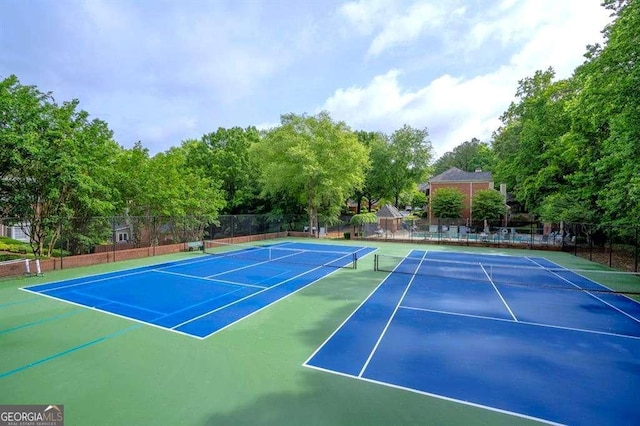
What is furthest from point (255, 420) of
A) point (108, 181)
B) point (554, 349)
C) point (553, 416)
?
point (108, 181)

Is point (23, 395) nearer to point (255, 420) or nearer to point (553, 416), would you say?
point (255, 420)

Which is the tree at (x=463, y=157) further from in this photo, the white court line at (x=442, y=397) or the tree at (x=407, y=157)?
the white court line at (x=442, y=397)

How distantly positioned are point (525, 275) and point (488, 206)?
21.6m

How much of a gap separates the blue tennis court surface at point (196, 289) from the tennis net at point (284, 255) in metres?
0.11

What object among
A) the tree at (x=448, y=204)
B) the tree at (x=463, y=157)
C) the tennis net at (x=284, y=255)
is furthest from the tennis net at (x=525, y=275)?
the tree at (x=463, y=157)

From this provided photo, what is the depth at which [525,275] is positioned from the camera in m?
15.4

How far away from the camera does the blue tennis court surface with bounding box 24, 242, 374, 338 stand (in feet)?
29.7

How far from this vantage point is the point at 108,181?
725 inches

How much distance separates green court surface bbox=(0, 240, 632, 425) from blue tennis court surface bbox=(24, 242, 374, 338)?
2.07 ft

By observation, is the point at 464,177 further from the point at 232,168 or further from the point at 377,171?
the point at 232,168

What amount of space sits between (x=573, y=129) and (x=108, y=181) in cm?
2775

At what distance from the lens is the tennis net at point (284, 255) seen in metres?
18.3

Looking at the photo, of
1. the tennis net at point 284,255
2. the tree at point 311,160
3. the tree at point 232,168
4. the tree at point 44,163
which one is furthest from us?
the tree at point 232,168

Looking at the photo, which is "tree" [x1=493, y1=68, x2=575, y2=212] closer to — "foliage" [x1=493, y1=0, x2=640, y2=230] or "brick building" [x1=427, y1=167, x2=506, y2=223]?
"foliage" [x1=493, y1=0, x2=640, y2=230]
